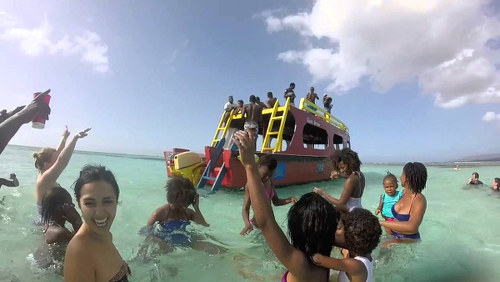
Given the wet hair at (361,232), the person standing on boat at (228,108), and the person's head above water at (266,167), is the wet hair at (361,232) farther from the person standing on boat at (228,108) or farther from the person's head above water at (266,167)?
the person standing on boat at (228,108)

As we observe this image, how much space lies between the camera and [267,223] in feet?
5.03

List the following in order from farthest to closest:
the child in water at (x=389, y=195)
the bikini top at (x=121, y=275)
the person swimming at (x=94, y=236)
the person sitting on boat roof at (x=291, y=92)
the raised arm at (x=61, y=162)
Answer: the person sitting on boat roof at (x=291, y=92) → the child in water at (x=389, y=195) → the raised arm at (x=61, y=162) → the bikini top at (x=121, y=275) → the person swimming at (x=94, y=236)

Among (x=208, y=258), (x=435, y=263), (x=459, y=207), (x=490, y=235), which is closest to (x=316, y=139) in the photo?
(x=459, y=207)

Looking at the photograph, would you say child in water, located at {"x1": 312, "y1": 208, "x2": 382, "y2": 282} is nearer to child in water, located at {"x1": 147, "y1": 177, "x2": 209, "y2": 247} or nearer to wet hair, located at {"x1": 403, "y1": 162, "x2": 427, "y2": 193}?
wet hair, located at {"x1": 403, "y1": 162, "x2": 427, "y2": 193}

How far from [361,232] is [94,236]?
167 cm

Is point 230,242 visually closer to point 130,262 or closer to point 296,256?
point 130,262

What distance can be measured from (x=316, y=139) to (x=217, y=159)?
749 centimetres

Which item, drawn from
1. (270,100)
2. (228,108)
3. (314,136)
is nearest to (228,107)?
(228,108)

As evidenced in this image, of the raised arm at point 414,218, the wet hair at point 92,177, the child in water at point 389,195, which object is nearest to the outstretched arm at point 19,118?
the wet hair at point 92,177

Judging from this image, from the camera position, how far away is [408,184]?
131 inches

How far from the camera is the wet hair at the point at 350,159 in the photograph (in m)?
3.53

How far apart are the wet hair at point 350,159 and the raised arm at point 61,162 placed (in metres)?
2.86

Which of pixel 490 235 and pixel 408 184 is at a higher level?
pixel 408 184

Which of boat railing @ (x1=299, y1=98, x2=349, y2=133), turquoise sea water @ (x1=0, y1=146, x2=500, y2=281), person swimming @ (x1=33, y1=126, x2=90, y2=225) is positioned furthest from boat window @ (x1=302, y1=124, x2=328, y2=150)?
person swimming @ (x1=33, y1=126, x2=90, y2=225)
